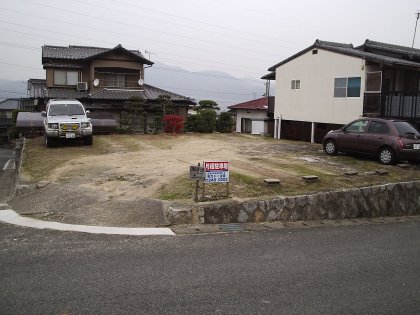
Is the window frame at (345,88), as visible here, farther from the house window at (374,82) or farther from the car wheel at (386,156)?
the car wheel at (386,156)

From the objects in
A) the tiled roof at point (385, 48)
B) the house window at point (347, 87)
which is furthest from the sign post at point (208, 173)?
the tiled roof at point (385, 48)

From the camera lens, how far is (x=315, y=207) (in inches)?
Answer: 355

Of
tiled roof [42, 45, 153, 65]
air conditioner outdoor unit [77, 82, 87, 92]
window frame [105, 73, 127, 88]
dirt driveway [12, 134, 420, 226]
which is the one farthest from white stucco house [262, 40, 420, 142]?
air conditioner outdoor unit [77, 82, 87, 92]

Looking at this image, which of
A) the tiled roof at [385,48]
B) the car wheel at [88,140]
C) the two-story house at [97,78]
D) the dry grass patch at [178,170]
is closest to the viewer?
the dry grass patch at [178,170]

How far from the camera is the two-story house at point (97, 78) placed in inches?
1210

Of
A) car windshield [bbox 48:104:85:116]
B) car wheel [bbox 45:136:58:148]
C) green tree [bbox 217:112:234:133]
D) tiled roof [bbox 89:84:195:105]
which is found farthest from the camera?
tiled roof [bbox 89:84:195:105]

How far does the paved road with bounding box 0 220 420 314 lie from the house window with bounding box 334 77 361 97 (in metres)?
14.6

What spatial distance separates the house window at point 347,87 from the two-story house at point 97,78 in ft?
45.0

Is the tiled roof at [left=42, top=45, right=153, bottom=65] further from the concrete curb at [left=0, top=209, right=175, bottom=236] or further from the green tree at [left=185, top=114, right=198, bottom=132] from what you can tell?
the concrete curb at [left=0, top=209, right=175, bottom=236]

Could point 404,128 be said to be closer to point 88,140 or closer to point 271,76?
point 88,140

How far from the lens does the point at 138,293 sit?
4508 mm

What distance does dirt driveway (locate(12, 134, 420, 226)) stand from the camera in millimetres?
7934

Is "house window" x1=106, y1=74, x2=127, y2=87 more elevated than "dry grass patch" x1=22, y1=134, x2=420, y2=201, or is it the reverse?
"house window" x1=106, y1=74, x2=127, y2=87

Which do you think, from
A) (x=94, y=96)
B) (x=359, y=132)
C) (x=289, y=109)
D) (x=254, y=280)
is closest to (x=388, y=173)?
(x=359, y=132)
